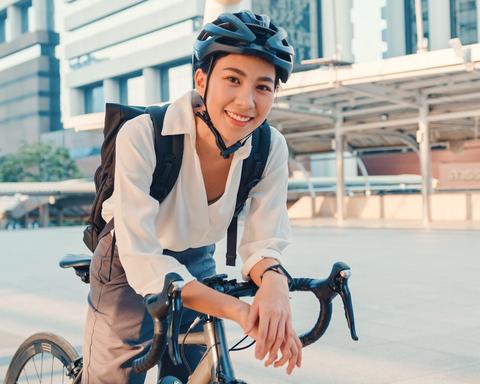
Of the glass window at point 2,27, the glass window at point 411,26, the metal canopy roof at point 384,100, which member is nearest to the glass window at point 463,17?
the glass window at point 411,26

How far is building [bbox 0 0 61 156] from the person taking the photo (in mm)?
89688

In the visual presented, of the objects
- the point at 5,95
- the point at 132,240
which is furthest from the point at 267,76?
the point at 5,95

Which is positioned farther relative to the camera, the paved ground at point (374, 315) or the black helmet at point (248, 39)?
the paved ground at point (374, 315)

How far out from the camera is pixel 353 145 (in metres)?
31.6

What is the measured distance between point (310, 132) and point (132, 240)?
26.9 m

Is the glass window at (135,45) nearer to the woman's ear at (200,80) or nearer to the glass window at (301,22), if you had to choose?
the glass window at (301,22)

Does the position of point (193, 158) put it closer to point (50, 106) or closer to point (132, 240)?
point (132, 240)

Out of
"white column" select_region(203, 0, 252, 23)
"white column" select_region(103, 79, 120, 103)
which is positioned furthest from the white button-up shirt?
"white column" select_region(103, 79, 120, 103)

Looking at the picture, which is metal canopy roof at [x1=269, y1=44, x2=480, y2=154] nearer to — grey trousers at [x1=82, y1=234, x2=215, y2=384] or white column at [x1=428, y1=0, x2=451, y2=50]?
grey trousers at [x1=82, y1=234, x2=215, y2=384]

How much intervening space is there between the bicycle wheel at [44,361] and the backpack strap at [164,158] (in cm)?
90

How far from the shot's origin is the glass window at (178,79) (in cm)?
6606

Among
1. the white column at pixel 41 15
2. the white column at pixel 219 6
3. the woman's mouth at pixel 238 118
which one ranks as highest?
the white column at pixel 41 15

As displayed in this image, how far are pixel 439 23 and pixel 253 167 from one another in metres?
50.6

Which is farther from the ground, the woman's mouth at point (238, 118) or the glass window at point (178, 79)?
the glass window at point (178, 79)
